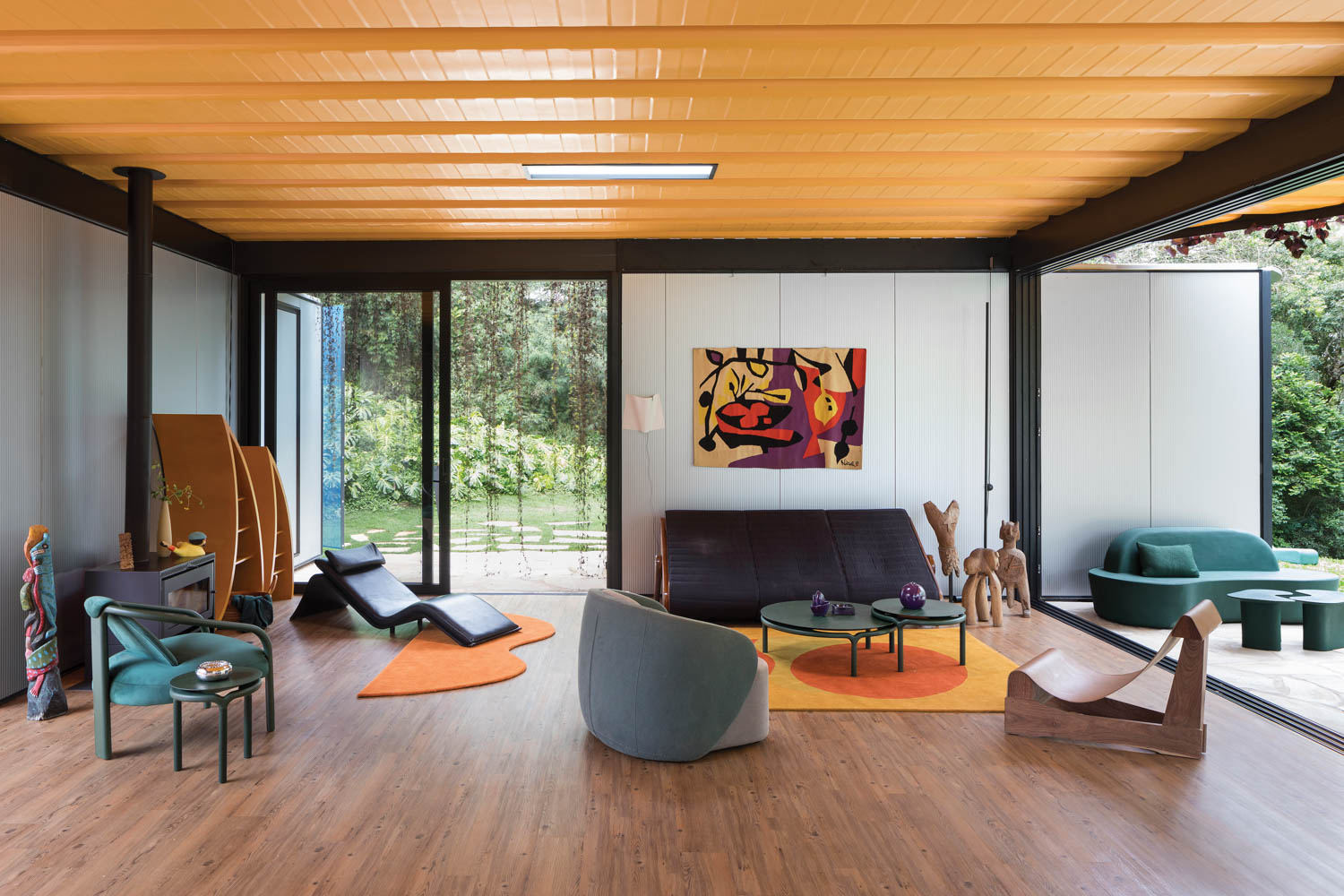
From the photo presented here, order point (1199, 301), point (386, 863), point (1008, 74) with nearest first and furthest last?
point (386, 863)
point (1008, 74)
point (1199, 301)

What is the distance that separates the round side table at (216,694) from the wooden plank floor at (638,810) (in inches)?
4.5

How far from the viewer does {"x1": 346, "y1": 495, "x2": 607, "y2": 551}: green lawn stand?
712 centimetres

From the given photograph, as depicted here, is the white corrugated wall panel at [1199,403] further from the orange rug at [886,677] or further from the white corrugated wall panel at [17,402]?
the white corrugated wall panel at [17,402]

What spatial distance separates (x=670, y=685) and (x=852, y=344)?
4.31m

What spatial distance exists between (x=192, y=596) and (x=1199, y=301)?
8001 millimetres

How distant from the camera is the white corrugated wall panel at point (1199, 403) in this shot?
7.08 meters

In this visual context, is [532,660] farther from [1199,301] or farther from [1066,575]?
[1199,301]

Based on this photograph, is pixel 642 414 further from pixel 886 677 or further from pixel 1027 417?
pixel 1027 417

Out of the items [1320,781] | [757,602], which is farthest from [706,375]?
[1320,781]

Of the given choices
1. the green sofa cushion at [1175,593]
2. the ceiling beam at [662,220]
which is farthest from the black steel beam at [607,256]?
the green sofa cushion at [1175,593]

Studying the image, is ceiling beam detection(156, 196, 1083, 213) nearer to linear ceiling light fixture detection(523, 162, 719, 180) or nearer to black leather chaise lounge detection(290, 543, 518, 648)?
linear ceiling light fixture detection(523, 162, 719, 180)

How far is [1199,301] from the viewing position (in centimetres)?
709

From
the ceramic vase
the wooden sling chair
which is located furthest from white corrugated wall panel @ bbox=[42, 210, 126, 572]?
the wooden sling chair

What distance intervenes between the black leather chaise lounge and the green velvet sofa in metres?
4.56
